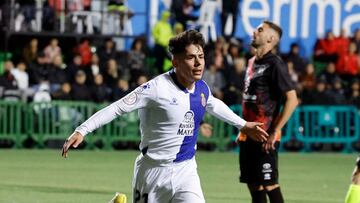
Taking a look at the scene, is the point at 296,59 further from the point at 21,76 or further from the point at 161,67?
the point at 21,76

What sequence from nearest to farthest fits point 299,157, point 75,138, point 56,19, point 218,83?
point 75,138, point 299,157, point 218,83, point 56,19

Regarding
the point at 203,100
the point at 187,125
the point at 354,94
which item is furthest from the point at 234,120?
the point at 354,94

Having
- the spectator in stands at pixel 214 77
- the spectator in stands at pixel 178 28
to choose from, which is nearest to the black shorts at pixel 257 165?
the spectator in stands at pixel 214 77

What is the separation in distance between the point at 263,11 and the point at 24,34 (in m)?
6.51

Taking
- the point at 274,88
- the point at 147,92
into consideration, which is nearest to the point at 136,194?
the point at 147,92

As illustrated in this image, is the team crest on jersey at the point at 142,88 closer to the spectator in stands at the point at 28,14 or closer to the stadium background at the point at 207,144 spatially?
the stadium background at the point at 207,144

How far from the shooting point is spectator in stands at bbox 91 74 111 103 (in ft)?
83.3

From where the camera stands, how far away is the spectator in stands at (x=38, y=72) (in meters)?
25.7

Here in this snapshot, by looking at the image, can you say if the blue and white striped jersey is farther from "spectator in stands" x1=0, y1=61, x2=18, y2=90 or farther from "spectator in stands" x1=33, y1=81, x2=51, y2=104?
"spectator in stands" x1=0, y1=61, x2=18, y2=90

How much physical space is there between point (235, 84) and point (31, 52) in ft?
15.9

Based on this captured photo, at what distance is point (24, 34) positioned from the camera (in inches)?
1087

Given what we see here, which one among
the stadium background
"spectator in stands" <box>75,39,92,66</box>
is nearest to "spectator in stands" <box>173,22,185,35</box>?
the stadium background

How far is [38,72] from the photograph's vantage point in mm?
25734

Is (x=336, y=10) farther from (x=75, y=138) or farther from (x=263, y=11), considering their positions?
(x=75, y=138)
